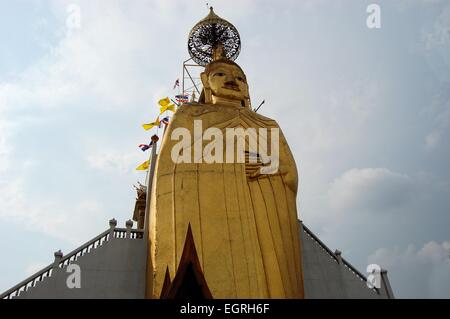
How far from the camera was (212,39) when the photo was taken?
13117 millimetres

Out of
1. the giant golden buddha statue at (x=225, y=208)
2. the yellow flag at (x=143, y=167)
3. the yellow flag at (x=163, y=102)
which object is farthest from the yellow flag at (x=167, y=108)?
the giant golden buddha statue at (x=225, y=208)

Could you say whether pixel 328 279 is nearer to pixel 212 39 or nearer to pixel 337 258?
pixel 337 258

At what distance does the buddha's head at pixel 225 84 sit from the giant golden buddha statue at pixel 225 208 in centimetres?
66

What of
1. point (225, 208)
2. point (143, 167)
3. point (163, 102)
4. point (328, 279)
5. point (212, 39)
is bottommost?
point (328, 279)

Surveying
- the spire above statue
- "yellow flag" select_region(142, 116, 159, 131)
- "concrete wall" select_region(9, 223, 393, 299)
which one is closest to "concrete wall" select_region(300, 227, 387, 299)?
"concrete wall" select_region(9, 223, 393, 299)

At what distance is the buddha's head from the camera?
10.1 metres

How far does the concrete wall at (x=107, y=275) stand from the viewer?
7711 millimetres

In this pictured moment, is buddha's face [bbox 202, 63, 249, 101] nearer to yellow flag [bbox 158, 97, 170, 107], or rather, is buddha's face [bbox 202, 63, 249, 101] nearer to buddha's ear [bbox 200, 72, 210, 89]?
buddha's ear [bbox 200, 72, 210, 89]

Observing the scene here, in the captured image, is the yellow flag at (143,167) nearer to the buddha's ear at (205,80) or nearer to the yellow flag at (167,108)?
the yellow flag at (167,108)

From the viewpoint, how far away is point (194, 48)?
43.4ft

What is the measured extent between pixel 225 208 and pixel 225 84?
3845 millimetres

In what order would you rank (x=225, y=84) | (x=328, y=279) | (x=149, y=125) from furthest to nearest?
(x=149, y=125) → (x=225, y=84) → (x=328, y=279)

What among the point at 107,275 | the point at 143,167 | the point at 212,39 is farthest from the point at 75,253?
the point at 212,39
